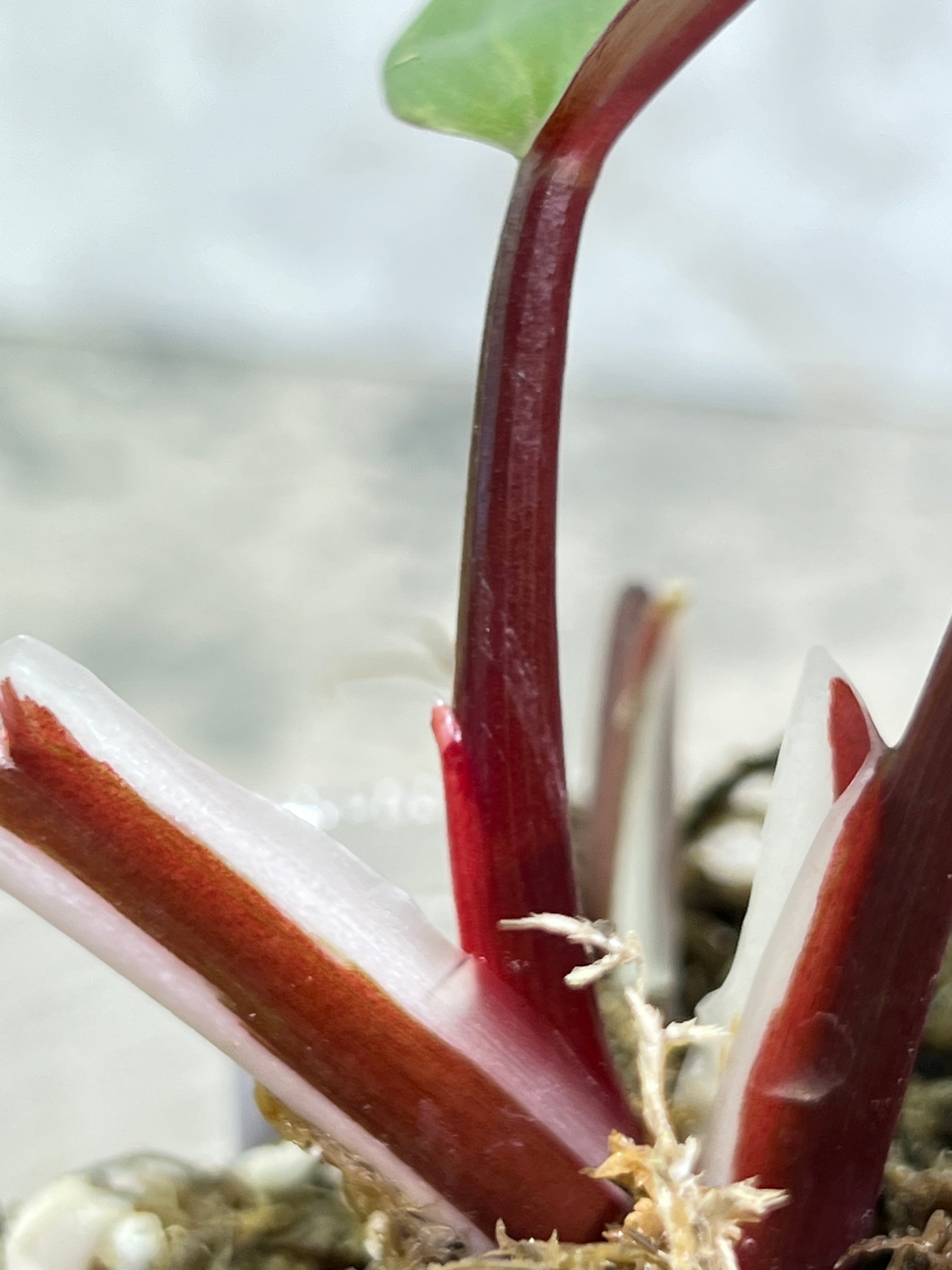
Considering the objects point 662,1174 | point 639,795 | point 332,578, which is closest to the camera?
point 662,1174

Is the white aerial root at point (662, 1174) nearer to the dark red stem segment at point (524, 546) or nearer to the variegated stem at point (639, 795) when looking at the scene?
the dark red stem segment at point (524, 546)

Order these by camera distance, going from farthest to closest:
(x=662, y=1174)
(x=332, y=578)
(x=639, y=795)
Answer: (x=332, y=578) < (x=639, y=795) < (x=662, y=1174)

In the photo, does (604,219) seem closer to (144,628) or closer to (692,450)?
Result: (692,450)

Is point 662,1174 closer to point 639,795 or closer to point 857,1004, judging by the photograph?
point 857,1004

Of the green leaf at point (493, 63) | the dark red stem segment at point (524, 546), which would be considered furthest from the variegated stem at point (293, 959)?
the green leaf at point (493, 63)

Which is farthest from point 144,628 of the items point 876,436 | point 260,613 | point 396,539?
point 876,436

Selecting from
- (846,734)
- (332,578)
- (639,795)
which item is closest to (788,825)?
(846,734)
